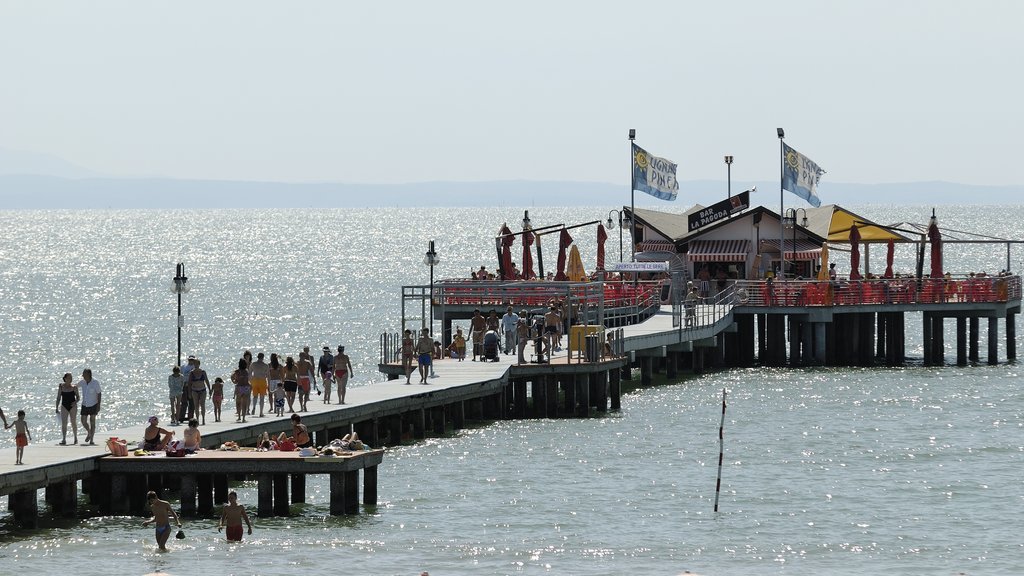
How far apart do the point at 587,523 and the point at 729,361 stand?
1201 inches

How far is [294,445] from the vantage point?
31891mm

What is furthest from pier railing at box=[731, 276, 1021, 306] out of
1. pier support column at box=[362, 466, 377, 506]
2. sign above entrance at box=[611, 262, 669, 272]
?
pier support column at box=[362, 466, 377, 506]

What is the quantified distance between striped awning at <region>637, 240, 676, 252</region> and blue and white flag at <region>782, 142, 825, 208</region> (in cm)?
466

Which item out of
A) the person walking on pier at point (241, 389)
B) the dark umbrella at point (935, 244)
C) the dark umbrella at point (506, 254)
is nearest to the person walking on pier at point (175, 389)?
the person walking on pier at point (241, 389)

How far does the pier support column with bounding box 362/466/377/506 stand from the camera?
106 feet

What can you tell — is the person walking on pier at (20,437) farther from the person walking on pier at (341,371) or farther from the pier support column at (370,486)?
the person walking on pier at (341,371)

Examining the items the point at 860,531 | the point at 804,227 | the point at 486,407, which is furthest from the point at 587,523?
the point at 804,227

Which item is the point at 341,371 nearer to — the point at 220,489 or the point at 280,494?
the point at 220,489

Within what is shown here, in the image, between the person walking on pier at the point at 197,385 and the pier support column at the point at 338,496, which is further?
the person walking on pier at the point at 197,385

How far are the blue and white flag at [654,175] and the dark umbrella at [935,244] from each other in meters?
10.1

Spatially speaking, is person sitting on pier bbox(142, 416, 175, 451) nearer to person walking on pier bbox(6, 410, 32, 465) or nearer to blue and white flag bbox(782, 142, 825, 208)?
person walking on pier bbox(6, 410, 32, 465)

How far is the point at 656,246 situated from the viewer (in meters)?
67.6

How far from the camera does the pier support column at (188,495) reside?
31141 mm

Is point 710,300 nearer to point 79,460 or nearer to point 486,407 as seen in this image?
point 486,407
